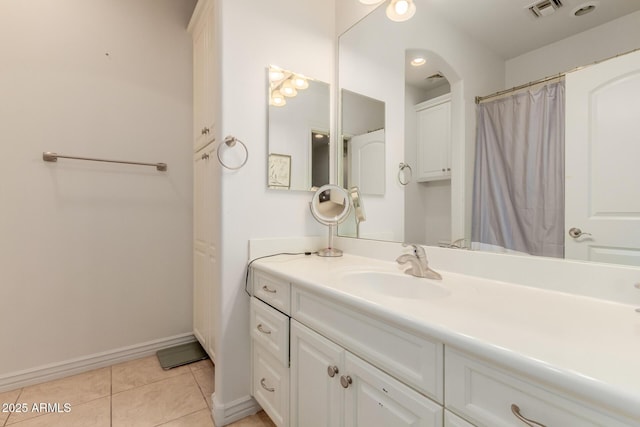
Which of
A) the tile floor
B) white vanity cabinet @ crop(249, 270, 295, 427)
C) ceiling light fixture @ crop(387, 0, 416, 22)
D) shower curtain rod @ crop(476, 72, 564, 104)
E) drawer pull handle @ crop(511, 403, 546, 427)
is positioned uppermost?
ceiling light fixture @ crop(387, 0, 416, 22)

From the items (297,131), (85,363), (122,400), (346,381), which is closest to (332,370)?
(346,381)

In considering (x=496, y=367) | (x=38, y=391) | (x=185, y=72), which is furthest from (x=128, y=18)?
(x=496, y=367)

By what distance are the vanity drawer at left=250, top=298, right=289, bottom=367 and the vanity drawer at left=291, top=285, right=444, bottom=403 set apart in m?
0.16

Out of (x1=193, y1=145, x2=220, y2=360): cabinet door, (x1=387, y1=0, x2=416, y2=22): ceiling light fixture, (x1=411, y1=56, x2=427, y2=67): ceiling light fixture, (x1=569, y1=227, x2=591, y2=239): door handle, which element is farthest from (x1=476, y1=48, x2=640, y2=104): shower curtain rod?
(x1=193, y1=145, x2=220, y2=360): cabinet door

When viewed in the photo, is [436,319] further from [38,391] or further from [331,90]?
[38,391]

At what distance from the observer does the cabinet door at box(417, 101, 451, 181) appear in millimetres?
1232

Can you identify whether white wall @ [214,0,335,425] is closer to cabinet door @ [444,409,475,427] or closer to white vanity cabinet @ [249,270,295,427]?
white vanity cabinet @ [249,270,295,427]

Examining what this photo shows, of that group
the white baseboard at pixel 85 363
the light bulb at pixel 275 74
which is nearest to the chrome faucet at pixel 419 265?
the light bulb at pixel 275 74

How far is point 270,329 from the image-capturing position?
3.99 ft

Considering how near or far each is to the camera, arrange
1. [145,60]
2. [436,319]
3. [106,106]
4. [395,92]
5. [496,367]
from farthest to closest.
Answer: [145,60] < [106,106] < [395,92] < [436,319] < [496,367]

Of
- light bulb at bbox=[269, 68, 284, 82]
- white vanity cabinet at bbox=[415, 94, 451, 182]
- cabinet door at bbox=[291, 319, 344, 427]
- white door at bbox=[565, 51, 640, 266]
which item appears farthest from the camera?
light bulb at bbox=[269, 68, 284, 82]

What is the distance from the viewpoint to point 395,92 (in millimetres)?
1479

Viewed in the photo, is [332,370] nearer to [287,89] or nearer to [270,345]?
[270,345]

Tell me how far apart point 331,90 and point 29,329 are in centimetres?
229
